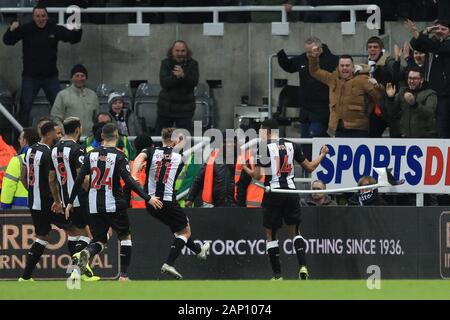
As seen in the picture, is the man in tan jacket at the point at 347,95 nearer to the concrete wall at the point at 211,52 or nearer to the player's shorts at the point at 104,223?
the concrete wall at the point at 211,52

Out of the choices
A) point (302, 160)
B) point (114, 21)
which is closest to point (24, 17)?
point (114, 21)

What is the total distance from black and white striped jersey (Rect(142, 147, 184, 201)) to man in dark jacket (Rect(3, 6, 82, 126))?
12.4 feet

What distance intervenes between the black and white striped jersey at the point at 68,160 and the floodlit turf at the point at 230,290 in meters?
1.43

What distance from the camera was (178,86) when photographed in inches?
944

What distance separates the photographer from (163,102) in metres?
24.1

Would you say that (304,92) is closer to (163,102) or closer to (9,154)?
(163,102)

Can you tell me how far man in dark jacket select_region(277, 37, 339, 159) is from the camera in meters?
23.8

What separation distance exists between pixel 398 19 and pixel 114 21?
4.74 metres

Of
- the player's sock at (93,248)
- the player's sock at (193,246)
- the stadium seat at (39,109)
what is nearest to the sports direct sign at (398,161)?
the player's sock at (193,246)

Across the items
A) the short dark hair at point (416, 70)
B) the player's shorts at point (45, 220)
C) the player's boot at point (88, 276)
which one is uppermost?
the short dark hair at point (416, 70)

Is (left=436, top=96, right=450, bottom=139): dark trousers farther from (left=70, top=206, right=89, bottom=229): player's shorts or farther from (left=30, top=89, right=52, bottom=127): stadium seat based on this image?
(left=30, top=89, right=52, bottom=127): stadium seat

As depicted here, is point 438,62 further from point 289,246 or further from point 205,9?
point 205,9

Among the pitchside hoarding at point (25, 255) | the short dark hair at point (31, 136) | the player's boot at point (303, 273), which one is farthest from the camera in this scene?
the pitchside hoarding at point (25, 255)

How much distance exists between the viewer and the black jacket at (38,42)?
24609 mm
